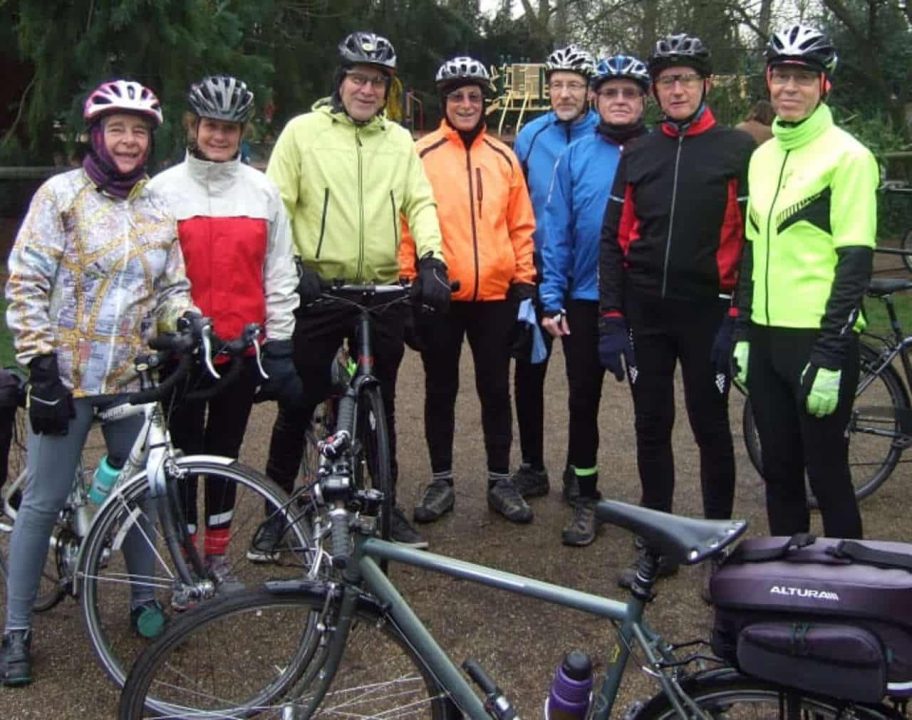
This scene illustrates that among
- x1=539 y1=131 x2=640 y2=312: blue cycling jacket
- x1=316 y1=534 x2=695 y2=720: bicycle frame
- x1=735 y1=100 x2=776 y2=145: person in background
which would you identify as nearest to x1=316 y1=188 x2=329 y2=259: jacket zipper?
x1=539 y1=131 x2=640 y2=312: blue cycling jacket

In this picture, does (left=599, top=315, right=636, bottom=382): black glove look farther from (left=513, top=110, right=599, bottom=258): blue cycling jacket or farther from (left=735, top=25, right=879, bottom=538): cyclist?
(left=513, top=110, right=599, bottom=258): blue cycling jacket

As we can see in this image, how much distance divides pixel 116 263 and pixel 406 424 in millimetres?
3620

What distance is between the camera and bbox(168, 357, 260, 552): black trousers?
3.91m

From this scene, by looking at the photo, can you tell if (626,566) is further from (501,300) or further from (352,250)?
(352,250)

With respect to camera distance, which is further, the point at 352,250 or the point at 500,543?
the point at 500,543

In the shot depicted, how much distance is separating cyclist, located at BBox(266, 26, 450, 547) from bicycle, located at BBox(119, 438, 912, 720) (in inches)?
58.7

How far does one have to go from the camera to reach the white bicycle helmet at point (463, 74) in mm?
4785

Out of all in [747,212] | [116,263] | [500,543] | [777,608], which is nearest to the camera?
[777,608]

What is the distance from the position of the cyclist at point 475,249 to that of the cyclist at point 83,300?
4.89 ft

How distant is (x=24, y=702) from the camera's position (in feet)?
11.7

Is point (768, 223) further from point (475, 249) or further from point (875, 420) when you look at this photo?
point (875, 420)

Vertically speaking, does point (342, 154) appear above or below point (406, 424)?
above

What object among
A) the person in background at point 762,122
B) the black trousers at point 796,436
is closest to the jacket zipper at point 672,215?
the black trousers at point 796,436

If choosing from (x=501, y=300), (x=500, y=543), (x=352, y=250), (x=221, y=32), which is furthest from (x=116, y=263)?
(x=221, y=32)
